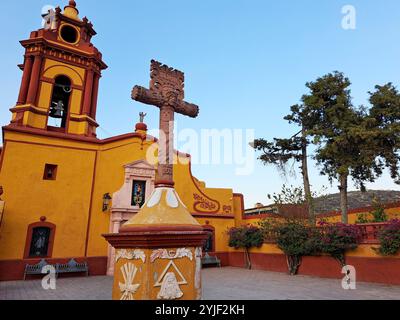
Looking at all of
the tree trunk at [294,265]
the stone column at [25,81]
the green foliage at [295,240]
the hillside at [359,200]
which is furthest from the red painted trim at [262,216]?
the stone column at [25,81]

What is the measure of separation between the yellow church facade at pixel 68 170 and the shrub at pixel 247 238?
3.56 feet

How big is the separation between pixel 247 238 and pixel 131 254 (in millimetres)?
12534

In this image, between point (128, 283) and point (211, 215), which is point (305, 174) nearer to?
point (211, 215)

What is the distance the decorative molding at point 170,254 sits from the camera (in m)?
3.06

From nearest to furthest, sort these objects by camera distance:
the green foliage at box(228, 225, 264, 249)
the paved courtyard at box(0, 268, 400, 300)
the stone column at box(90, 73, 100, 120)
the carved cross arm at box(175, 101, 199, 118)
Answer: the carved cross arm at box(175, 101, 199, 118)
the paved courtyard at box(0, 268, 400, 300)
the green foliage at box(228, 225, 264, 249)
the stone column at box(90, 73, 100, 120)

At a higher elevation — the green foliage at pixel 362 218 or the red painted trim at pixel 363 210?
the red painted trim at pixel 363 210

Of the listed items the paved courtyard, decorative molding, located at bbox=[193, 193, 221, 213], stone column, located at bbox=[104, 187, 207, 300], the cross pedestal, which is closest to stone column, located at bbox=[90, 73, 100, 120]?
decorative molding, located at bbox=[193, 193, 221, 213]

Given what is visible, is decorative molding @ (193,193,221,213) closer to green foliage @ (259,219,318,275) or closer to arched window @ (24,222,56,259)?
green foliage @ (259,219,318,275)

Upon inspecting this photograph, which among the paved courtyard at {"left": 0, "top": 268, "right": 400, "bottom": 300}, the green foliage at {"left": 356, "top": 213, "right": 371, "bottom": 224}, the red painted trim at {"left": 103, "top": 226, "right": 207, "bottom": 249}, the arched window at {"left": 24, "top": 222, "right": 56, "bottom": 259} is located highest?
the green foliage at {"left": 356, "top": 213, "right": 371, "bottom": 224}

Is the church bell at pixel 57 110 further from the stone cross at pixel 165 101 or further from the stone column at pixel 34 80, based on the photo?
the stone cross at pixel 165 101

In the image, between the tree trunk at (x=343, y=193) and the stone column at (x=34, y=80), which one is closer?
the stone column at (x=34, y=80)

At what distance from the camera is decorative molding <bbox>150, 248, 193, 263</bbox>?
306 cm

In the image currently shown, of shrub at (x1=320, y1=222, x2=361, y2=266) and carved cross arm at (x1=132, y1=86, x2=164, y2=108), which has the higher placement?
carved cross arm at (x1=132, y1=86, x2=164, y2=108)

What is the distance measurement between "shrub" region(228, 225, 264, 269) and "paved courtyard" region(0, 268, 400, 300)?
352 cm
